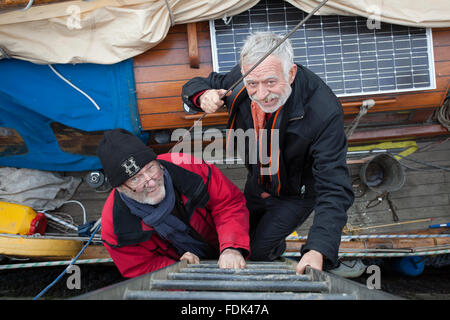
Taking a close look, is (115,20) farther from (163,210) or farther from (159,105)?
(163,210)

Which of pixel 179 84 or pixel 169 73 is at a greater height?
pixel 169 73

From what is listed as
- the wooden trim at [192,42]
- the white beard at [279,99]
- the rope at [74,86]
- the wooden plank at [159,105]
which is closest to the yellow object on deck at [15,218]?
the rope at [74,86]

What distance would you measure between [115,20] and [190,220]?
1.81m

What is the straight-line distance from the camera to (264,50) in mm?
1685

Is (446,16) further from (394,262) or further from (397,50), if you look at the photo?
(394,262)

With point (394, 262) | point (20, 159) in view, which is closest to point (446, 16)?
point (394, 262)

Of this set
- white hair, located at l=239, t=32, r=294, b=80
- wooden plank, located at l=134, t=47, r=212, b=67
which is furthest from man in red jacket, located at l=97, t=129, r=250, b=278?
wooden plank, located at l=134, t=47, r=212, b=67

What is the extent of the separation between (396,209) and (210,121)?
8.52 ft

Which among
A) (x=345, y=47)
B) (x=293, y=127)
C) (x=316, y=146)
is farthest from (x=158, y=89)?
(x=345, y=47)

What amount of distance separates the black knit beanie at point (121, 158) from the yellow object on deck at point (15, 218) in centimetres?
214

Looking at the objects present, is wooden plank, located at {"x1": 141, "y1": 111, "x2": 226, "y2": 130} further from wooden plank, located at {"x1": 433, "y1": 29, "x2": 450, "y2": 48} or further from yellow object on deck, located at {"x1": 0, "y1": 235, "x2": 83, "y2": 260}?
wooden plank, located at {"x1": 433, "y1": 29, "x2": 450, "y2": 48}

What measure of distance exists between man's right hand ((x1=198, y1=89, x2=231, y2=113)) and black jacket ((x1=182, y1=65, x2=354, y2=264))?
0.12 m

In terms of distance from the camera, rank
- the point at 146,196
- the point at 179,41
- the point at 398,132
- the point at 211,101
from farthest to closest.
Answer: the point at 398,132 < the point at 179,41 < the point at 211,101 < the point at 146,196

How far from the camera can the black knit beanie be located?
5.36 feet
